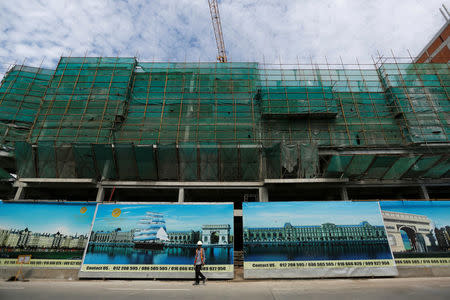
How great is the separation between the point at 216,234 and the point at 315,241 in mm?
4697

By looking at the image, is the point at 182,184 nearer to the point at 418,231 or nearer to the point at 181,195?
the point at 181,195

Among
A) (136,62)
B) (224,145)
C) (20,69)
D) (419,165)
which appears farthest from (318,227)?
(20,69)

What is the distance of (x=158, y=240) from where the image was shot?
1062 cm

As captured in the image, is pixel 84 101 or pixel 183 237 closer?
pixel 183 237

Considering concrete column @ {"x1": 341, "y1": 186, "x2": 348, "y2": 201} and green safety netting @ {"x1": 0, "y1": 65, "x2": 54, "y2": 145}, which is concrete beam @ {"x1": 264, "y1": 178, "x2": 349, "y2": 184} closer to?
concrete column @ {"x1": 341, "y1": 186, "x2": 348, "y2": 201}

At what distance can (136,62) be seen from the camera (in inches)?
798

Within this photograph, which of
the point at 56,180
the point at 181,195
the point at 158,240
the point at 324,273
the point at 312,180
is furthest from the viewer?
the point at 181,195

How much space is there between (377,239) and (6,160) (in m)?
25.0

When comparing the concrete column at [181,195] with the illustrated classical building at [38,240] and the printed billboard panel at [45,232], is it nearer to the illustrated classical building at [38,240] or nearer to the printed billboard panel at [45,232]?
the printed billboard panel at [45,232]

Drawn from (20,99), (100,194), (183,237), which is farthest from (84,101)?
(183,237)

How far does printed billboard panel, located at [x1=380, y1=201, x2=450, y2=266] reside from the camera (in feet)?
33.1

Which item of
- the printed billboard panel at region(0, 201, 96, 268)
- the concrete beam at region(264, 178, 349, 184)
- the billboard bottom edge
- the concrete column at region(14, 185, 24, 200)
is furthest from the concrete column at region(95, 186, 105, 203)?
the concrete beam at region(264, 178, 349, 184)

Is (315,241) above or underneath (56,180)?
underneath

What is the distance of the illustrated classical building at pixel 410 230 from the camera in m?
10.5
